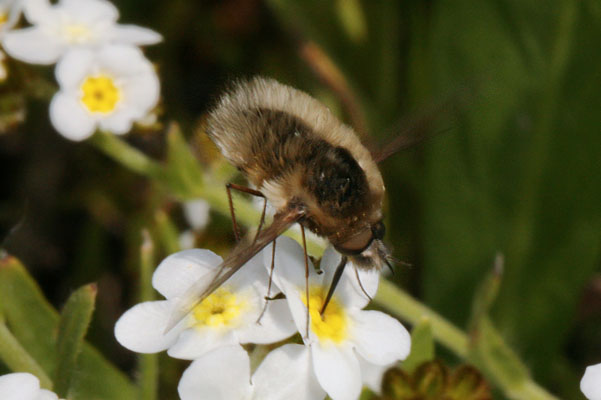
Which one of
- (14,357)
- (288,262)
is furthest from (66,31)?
(288,262)

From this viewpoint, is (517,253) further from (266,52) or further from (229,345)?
(229,345)

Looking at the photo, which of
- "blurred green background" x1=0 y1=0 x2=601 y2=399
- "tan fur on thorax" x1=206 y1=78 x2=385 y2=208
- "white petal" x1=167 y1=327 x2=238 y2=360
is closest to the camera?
"white petal" x1=167 y1=327 x2=238 y2=360

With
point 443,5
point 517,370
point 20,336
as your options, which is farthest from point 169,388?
point 443,5

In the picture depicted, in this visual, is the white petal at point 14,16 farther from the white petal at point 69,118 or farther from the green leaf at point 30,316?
the green leaf at point 30,316

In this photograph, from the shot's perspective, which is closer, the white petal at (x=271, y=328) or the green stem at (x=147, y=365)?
the white petal at (x=271, y=328)

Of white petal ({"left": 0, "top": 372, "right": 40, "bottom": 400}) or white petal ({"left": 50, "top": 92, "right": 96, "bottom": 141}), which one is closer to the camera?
white petal ({"left": 0, "top": 372, "right": 40, "bottom": 400})

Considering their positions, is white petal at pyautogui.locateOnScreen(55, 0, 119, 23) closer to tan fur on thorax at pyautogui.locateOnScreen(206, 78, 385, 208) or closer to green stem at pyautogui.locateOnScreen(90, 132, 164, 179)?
green stem at pyautogui.locateOnScreen(90, 132, 164, 179)

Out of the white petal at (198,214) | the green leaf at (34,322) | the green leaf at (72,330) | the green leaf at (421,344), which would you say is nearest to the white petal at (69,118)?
the green leaf at (34,322)

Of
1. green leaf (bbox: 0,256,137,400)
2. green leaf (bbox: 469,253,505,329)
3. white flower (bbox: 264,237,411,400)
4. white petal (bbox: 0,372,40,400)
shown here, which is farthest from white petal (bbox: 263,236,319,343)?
green leaf (bbox: 0,256,137,400)
